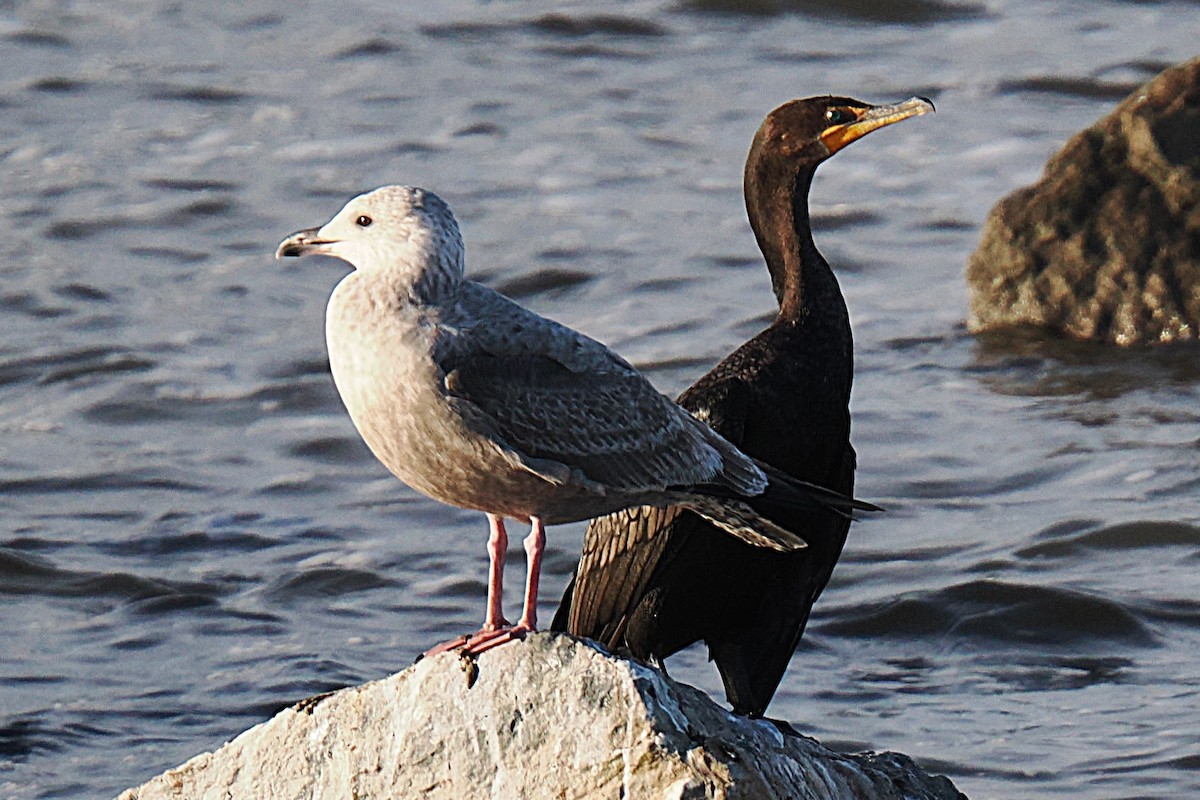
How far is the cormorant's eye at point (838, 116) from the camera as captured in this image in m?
6.77

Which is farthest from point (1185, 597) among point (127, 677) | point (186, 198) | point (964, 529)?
point (186, 198)

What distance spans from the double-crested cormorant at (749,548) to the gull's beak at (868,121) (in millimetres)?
462

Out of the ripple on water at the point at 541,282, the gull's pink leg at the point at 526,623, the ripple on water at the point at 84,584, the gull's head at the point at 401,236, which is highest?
the gull's head at the point at 401,236

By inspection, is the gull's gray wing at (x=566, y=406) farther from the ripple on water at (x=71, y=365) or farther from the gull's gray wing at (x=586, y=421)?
the ripple on water at (x=71, y=365)

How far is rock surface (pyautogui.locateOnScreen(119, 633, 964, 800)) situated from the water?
2.43 meters

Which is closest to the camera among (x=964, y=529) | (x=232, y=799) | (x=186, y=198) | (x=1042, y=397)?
(x=232, y=799)

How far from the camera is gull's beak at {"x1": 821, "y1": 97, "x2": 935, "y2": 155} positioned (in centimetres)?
670

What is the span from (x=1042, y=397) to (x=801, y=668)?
2.95m

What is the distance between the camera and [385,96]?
1516cm

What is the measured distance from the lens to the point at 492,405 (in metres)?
4.86

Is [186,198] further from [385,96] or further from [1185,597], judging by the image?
[1185,597]

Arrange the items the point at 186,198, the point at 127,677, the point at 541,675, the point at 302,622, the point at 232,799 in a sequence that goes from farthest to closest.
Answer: the point at 186,198 < the point at 302,622 < the point at 127,677 < the point at 232,799 < the point at 541,675

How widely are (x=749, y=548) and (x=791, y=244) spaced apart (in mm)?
1046

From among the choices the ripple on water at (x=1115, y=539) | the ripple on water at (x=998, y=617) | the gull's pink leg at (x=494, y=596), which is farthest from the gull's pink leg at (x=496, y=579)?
the ripple on water at (x=1115, y=539)
